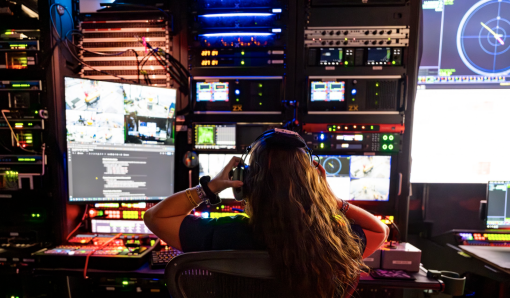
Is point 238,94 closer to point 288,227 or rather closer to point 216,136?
point 216,136

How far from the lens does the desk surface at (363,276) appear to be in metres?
1.55

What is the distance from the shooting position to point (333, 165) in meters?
1.95

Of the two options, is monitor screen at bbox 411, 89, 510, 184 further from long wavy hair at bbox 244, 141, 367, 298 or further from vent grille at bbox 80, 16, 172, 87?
vent grille at bbox 80, 16, 172, 87

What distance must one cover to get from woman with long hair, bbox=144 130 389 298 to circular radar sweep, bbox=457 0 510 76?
2.13m

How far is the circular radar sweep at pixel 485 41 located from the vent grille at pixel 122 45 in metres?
2.51

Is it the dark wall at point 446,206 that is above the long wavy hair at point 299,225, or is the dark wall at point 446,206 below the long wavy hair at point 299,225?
below

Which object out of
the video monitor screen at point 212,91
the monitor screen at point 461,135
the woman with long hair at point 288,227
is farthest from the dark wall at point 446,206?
the video monitor screen at point 212,91

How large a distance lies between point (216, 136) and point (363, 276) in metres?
1.42

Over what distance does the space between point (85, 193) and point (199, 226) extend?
135cm

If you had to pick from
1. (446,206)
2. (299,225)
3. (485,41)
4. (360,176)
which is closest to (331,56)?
(360,176)

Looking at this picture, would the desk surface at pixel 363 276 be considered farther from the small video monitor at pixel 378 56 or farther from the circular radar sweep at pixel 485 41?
the circular radar sweep at pixel 485 41

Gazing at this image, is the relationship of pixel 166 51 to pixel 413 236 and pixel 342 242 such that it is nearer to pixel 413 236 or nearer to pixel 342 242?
pixel 342 242

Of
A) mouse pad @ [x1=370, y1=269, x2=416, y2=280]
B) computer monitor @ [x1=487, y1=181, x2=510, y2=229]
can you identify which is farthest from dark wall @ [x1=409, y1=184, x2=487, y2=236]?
mouse pad @ [x1=370, y1=269, x2=416, y2=280]

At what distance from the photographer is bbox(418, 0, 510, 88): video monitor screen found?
6.87 ft
